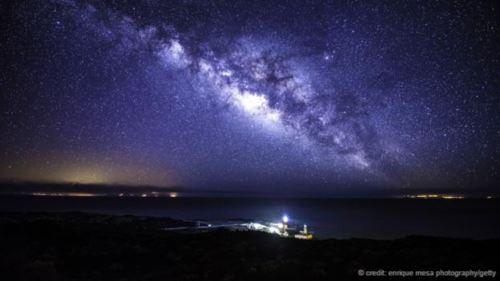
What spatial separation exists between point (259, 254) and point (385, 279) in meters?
7.29

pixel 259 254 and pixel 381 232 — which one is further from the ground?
pixel 259 254

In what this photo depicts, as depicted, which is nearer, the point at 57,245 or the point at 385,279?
the point at 385,279

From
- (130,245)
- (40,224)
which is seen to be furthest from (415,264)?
(40,224)

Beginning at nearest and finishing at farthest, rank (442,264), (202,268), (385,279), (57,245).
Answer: (385,279), (442,264), (202,268), (57,245)

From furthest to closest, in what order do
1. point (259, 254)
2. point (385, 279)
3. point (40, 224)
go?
point (40, 224) < point (259, 254) < point (385, 279)

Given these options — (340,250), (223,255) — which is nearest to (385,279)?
(340,250)

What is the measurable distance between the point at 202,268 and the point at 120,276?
143 inches

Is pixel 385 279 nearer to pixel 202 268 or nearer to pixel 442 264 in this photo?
pixel 442 264

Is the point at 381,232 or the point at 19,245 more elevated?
the point at 19,245

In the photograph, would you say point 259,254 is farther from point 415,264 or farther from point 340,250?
point 415,264

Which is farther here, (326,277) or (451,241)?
(451,241)

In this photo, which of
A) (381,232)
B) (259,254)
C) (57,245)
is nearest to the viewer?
(259,254)

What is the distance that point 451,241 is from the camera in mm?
22766

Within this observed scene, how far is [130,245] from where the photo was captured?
77.2 ft
